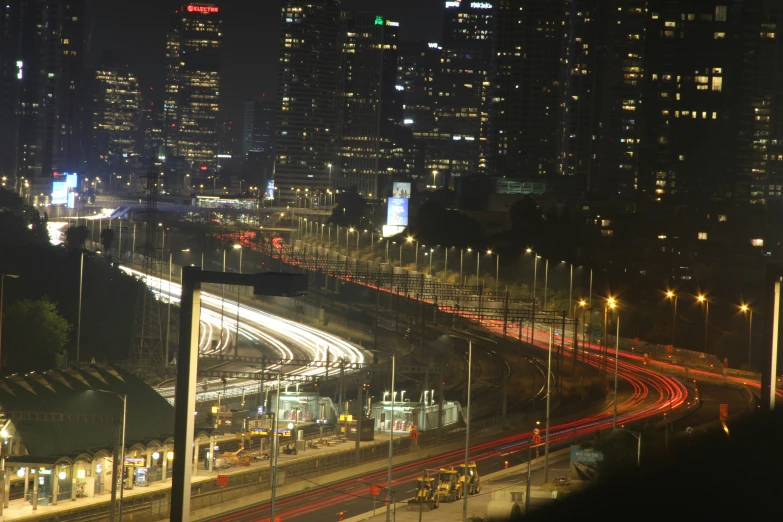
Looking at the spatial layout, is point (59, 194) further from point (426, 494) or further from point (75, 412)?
point (426, 494)

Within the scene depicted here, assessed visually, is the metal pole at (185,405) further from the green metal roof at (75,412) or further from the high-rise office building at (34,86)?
the high-rise office building at (34,86)

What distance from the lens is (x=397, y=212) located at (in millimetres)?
98812

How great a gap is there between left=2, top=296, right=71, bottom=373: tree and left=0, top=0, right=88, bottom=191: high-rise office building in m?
126

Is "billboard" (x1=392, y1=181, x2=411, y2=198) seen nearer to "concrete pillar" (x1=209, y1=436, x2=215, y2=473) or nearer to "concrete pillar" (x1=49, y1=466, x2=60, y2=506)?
"concrete pillar" (x1=209, y1=436, x2=215, y2=473)

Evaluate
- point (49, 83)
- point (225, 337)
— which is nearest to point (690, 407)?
point (225, 337)

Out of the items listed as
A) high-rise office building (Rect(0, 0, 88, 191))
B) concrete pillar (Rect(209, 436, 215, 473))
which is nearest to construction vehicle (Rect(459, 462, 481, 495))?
concrete pillar (Rect(209, 436, 215, 473))

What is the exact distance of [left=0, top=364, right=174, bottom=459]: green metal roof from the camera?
27.1m

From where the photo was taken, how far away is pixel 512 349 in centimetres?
5894

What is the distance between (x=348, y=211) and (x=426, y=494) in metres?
110

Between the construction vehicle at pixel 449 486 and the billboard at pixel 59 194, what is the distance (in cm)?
12136

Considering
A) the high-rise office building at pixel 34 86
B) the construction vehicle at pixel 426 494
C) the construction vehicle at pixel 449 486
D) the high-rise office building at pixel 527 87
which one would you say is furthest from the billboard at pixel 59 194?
the construction vehicle at pixel 426 494

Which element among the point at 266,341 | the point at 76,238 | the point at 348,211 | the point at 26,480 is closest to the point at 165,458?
the point at 26,480

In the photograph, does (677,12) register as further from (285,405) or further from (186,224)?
(285,405)

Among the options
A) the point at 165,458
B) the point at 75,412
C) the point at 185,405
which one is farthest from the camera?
the point at 75,412
